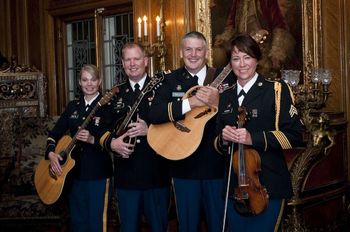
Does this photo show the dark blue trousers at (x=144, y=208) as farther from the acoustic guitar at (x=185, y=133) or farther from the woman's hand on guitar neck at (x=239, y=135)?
the woman's hand on guitar neck at (x=239, y=135)

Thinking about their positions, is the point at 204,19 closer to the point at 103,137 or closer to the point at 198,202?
the point at 103,137

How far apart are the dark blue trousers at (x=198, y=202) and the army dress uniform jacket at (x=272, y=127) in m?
0.46

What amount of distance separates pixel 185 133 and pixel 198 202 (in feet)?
1.34

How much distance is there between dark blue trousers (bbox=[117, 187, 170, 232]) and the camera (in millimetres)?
3180

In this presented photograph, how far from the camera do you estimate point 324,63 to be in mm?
4930

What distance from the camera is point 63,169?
11.7 ft

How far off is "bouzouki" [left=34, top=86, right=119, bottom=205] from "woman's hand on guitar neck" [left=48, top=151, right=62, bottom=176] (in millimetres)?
21

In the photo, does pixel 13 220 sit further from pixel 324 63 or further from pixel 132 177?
pixel 324 63

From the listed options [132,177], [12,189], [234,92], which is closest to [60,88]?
[12,189]

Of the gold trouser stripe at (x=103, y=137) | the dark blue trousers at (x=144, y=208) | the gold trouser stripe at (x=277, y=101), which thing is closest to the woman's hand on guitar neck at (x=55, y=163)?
the gold trouser stripe at (x=103, y=137)

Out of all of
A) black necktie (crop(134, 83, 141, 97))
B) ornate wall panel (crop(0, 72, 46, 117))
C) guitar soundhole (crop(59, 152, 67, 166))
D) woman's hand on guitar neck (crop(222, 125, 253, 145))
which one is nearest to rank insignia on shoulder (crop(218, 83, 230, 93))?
woman's hand on guitar neck (crop(222, 125, 253, 145))

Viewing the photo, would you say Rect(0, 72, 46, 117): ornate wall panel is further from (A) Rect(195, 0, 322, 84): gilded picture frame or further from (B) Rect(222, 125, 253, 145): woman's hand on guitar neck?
(B) Rect(222, 125, 253, 145): woman's hand on guitar neck

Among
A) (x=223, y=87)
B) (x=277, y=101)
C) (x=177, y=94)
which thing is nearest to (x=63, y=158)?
(x=177, y=94)

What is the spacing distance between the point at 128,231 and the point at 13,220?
1.76 metres
